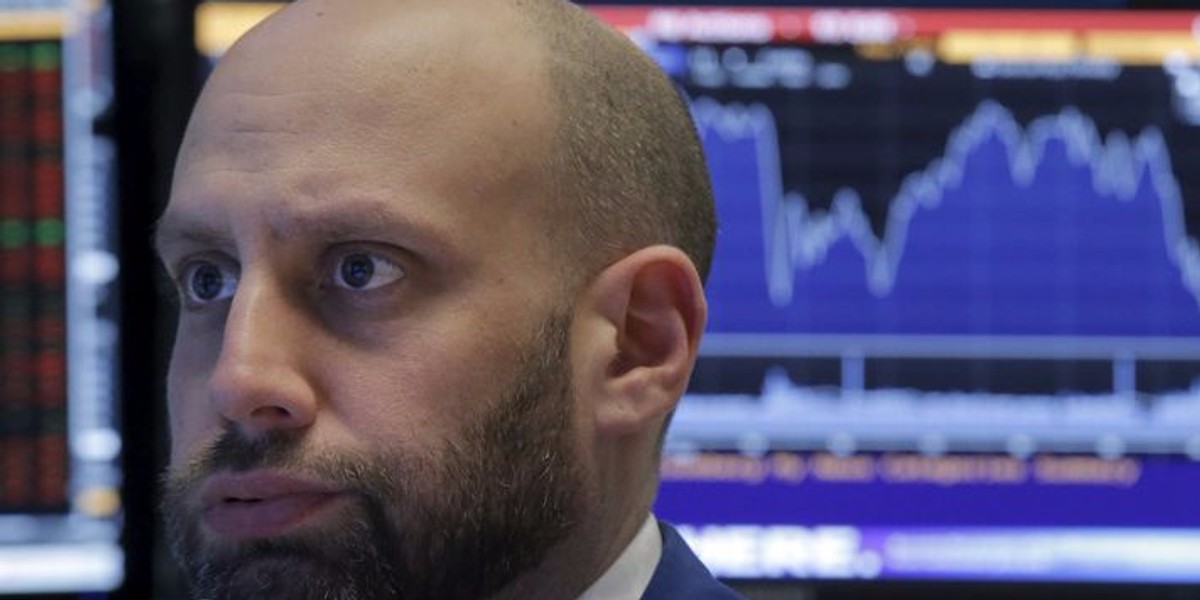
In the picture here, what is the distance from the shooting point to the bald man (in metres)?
1.07

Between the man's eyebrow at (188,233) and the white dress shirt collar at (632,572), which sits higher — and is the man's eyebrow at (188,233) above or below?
above

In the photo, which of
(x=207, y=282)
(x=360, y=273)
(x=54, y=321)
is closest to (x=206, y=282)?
(x=207, y=282)

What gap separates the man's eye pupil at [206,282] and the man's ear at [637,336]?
0.20 meters

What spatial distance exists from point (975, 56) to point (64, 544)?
Result: 1000 mm

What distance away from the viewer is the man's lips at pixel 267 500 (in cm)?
106

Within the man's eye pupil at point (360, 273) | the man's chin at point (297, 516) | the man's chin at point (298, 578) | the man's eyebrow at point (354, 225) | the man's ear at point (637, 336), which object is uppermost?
the man's eyebrow at point (354, 225)

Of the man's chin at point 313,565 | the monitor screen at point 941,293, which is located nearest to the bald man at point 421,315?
the man's chin at point 313,565

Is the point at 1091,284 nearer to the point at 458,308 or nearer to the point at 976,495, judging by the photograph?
the point at 976,495

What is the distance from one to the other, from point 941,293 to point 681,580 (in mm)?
883

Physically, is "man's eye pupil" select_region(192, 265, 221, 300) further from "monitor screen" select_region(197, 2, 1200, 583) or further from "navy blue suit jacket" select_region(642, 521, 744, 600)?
"monitor screen" select_region(197, 2, 1200, 583)

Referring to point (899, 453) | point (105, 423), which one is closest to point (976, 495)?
point (899, 453)

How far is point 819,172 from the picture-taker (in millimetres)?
2012

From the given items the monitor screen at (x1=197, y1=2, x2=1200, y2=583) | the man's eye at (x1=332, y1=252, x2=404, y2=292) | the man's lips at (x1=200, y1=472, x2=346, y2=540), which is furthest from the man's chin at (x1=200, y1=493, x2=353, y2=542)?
the monitor screen at (x1=197, y1=2, x2=1200, y2=583)

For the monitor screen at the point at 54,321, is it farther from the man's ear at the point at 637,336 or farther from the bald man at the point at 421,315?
the man's ear at the point at 637,336
